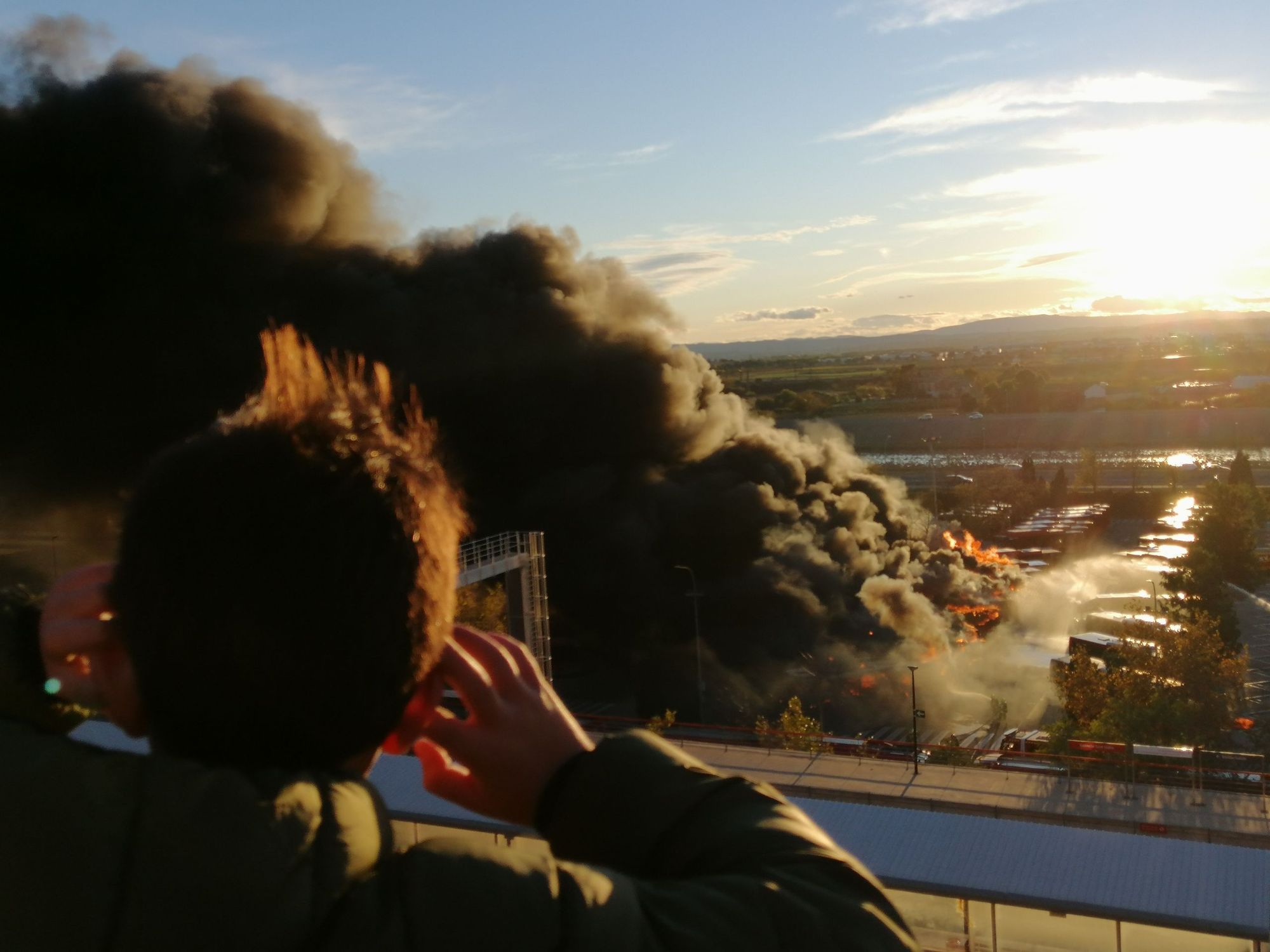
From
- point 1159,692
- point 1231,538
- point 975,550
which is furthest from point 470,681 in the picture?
point 975,550

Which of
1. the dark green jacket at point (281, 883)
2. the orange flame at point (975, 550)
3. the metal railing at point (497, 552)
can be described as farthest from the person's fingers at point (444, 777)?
the orange flame at point (975, 550)

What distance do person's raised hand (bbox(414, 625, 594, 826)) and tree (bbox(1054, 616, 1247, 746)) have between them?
24497mm

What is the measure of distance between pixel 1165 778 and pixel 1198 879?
1290 centimetres

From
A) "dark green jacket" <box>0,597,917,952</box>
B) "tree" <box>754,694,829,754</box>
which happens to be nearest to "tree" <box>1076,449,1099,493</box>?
"tree" <box>754,694,829,754</box>

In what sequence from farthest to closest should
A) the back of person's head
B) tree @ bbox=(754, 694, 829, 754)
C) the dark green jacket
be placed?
1. tree @ bbox=(754, 694, 829, 754)
2. the back of person's head
3. the dark green jacket

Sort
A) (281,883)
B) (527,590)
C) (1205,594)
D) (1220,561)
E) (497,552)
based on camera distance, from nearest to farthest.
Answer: (281,883), (527,590), (497,552), (1205,594), (1220,561)

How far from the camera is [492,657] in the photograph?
1.28 metres

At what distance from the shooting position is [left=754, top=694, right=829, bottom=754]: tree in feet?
74.2

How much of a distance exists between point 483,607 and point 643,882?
105 feet

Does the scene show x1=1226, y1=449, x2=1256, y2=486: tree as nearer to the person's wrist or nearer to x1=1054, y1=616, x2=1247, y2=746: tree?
x1=1054, y1=616, x2=1247, y2=746: tree

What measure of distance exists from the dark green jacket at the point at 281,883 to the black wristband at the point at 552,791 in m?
0.20

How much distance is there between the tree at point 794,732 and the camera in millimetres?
22625

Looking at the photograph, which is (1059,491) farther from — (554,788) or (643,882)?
(643,882)

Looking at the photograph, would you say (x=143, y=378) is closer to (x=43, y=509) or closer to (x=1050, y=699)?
(x=43, y=509)
